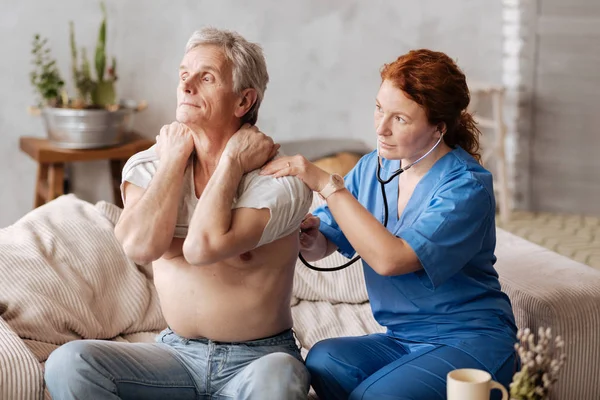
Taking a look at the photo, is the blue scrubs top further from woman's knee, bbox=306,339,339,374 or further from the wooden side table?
the wooden side table

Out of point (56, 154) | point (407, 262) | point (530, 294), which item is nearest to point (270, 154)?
point (407, 262)

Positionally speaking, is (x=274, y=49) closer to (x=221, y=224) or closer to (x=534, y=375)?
(x=221, y=224)

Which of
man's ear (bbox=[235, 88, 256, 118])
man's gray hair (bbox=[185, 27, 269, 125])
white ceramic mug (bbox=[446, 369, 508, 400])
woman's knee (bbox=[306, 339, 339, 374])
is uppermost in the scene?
man's gray hair (bbox=[185, 27, 269, 125])

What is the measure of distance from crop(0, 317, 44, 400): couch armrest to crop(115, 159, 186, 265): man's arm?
307 millimetres

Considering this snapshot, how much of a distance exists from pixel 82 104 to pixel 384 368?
2.19 metres

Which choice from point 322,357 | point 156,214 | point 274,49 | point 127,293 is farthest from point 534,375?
point 274,49

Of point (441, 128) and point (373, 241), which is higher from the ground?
point (441, 128)

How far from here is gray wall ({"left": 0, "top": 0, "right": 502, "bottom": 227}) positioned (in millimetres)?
3828

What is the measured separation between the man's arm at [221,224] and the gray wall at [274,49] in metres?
2.26

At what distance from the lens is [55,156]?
3.55m

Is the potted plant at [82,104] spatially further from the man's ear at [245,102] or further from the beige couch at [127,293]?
the man's ear at [245,102]

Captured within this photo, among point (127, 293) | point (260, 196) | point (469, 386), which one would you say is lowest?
point (127, 293)

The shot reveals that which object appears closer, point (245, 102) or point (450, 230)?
point (450, 230)

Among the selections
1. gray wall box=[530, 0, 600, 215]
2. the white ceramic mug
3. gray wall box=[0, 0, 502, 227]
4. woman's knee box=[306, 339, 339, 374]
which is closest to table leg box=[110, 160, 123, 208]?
gray wall box=[0, 0, 502, 227]
